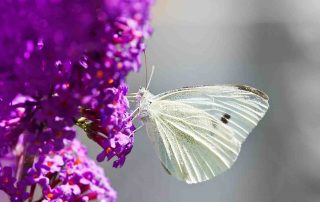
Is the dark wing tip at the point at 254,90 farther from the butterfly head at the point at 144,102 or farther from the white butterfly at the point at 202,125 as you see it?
the butterfly head at the point at 144,102

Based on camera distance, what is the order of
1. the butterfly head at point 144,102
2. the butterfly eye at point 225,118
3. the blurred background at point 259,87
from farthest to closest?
the blurred background at point 259,87 < the butterfly eye at point 225,118 < the butterfly head at point 144,102

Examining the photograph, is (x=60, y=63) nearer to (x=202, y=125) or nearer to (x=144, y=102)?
(x=144, y=102)

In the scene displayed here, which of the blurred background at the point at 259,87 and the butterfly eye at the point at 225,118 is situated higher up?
the blurred background at the point at 259,87

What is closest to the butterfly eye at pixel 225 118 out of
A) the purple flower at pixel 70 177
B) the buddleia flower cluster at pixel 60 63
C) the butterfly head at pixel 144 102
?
the butterfly head at pixel 144 102

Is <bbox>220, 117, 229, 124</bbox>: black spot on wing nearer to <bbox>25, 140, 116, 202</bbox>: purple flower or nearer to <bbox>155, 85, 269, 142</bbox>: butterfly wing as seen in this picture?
<bbox>155, 85, 269, 142</bbox>: butterfly wing

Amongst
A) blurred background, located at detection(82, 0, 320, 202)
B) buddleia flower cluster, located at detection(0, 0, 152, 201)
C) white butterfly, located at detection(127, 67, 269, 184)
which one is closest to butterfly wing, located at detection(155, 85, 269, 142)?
white butterfly, located at detection(127, 67, 269, 184)

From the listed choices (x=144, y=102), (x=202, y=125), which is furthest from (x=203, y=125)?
(x=144, y=102)

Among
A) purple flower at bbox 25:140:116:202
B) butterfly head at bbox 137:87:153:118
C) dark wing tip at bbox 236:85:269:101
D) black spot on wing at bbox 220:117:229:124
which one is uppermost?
butterfly head at bbox 137:87:153:118

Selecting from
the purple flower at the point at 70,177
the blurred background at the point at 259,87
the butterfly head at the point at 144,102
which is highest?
the blurred background at the point at 259,87
